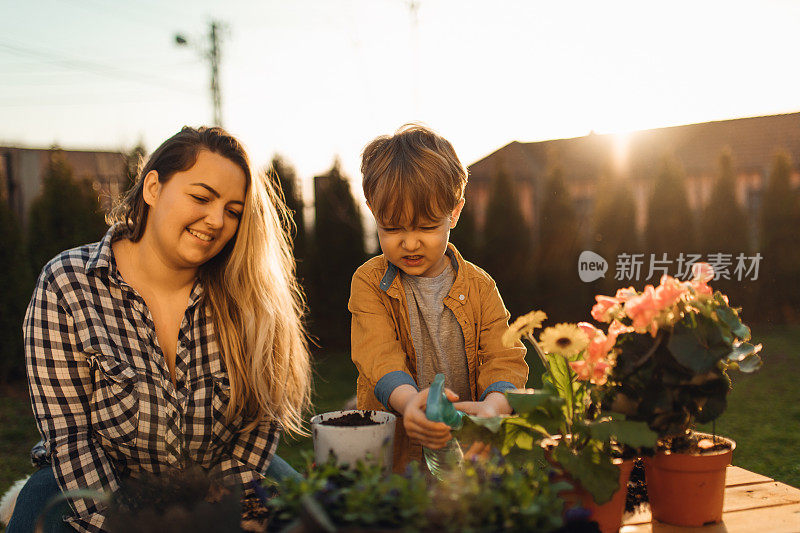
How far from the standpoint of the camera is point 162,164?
75.4 inches

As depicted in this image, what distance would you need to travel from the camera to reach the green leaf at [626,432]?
1.06 metres

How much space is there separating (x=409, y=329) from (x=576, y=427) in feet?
2.82

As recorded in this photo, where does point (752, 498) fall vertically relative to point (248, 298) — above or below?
below

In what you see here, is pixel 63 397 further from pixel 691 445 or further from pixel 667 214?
pixel 667 214

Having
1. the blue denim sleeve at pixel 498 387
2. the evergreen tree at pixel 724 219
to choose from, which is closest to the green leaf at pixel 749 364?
the blue denim sleeve at pixel 498 387

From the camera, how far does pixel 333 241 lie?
782cm

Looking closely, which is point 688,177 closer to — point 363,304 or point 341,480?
point 363,304

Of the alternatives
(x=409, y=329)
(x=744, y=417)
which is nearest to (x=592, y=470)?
(x=409, y=329)

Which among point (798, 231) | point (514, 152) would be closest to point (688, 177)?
point (798, 231)

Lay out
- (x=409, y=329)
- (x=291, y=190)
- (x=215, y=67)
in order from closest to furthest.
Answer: (x=409, y=329) < (x=291, y=190) < (x=215, y=67)

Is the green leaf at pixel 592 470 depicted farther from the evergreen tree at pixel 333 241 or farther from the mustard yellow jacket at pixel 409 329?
the evergreen tree at pixel 333 241

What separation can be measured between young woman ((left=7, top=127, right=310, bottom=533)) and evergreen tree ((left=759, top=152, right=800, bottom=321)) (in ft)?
29.0

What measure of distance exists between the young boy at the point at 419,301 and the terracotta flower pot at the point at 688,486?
406 mm

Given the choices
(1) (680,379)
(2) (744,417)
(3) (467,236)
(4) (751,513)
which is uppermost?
(3) (467,236)
